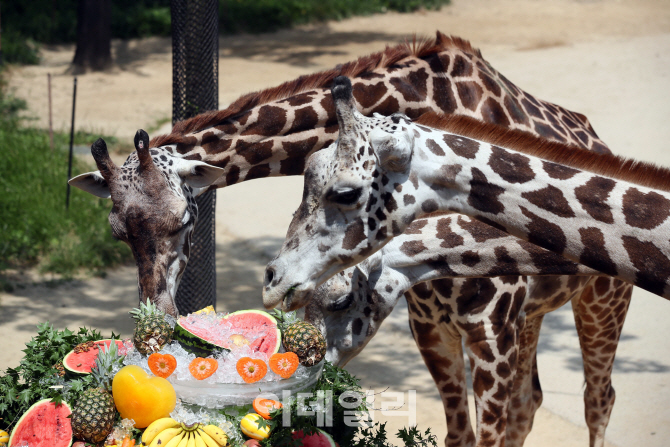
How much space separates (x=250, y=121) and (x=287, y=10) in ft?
66.2

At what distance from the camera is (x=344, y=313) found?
12.4 feet

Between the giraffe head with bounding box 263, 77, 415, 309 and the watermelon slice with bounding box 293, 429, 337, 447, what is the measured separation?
53 cm

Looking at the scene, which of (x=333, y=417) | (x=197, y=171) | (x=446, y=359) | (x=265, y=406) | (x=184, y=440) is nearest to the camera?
(x=184, y=440)

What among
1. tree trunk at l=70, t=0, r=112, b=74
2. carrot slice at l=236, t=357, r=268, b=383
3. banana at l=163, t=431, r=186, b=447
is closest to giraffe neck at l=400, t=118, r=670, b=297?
carrot slice at l=236, t=357, r=268, b=383

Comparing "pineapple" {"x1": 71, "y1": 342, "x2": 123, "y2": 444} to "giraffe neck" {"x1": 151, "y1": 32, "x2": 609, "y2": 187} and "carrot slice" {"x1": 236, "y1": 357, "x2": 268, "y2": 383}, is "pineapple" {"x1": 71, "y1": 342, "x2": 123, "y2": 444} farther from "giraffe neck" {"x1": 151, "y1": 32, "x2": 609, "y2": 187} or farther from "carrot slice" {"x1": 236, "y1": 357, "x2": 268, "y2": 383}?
"giraffe neck" {"x1": 151, "y1": 32, "x2": 609, "y2": 187}

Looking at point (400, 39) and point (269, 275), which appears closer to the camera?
point (269, 275)

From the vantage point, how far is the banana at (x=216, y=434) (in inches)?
115

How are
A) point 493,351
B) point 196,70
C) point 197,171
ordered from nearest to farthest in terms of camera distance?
1. point 197,171
2. point 493,351
3. point 196,70

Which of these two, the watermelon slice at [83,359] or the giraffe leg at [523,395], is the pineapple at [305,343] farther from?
the giraffe leg at [523,395]

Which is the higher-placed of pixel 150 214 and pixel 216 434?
pixel 150 214

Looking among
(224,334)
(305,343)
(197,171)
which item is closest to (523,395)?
(305,343)

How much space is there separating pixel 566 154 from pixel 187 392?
1.83 m

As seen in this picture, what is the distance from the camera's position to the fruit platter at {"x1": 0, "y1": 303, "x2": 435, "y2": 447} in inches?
116

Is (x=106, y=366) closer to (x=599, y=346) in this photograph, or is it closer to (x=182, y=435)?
(x=182, y=435)
